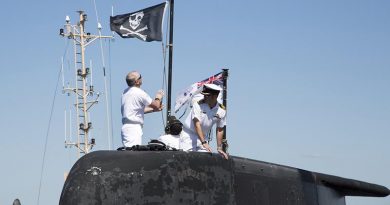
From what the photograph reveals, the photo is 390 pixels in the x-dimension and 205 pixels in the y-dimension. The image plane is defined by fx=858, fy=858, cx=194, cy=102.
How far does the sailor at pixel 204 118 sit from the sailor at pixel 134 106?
1.09 meters

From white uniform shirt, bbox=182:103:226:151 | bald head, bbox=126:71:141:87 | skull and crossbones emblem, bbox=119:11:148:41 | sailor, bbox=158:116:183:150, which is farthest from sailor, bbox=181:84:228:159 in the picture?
skull and crossbones emblem, bbox=119:11:148:41

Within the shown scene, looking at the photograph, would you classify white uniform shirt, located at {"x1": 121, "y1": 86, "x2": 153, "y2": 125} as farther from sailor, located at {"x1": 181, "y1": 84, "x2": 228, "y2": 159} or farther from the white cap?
the white cap

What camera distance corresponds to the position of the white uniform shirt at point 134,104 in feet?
41.4

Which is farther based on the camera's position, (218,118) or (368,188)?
(368,188)

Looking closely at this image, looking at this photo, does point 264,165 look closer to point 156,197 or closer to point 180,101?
point 156,197

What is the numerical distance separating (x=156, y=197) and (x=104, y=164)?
66 cm

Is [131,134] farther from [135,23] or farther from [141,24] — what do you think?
[135,23]

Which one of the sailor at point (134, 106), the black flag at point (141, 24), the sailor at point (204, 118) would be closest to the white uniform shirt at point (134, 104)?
the sailor at point (134, 106)

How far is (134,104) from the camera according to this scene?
1264 cm

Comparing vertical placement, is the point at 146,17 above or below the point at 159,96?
above

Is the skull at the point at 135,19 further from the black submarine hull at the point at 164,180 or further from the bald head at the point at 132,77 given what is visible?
the black submarine hull at the point at 164,180

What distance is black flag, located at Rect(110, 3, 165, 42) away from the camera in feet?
60.5

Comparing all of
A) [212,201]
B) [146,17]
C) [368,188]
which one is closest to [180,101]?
[146,17]

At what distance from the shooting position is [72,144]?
3388 centimetres
